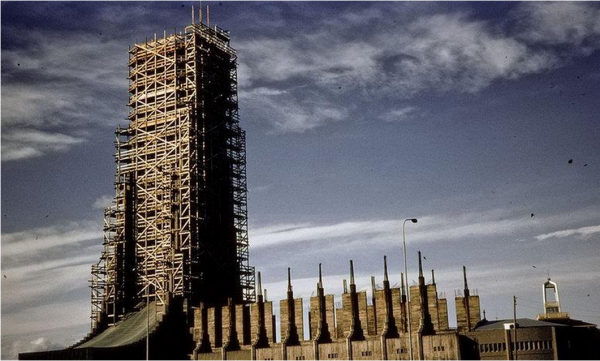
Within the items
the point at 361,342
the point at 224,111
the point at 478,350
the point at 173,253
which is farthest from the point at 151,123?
the point at 478,350

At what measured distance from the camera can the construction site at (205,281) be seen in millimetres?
86438

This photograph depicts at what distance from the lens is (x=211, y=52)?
124250 mm

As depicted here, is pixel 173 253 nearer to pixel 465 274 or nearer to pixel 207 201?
pixel 207 201

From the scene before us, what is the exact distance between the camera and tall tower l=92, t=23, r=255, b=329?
367 feet

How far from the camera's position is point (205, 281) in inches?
4402

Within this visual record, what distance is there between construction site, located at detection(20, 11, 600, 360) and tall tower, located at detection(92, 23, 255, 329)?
0.21 m

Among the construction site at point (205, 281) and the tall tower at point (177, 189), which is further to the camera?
A: the tall tower at point (177, 189)

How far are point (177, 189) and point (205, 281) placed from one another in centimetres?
1547

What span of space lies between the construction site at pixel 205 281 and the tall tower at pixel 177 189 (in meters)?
0.21

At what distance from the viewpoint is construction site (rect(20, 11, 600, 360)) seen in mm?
86438

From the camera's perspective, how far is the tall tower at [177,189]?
111812mm

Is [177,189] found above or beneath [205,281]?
above

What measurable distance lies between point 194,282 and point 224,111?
31.0 m

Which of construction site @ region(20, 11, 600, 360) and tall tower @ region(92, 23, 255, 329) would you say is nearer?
construction site @ region(20, 11, 600, 360)
